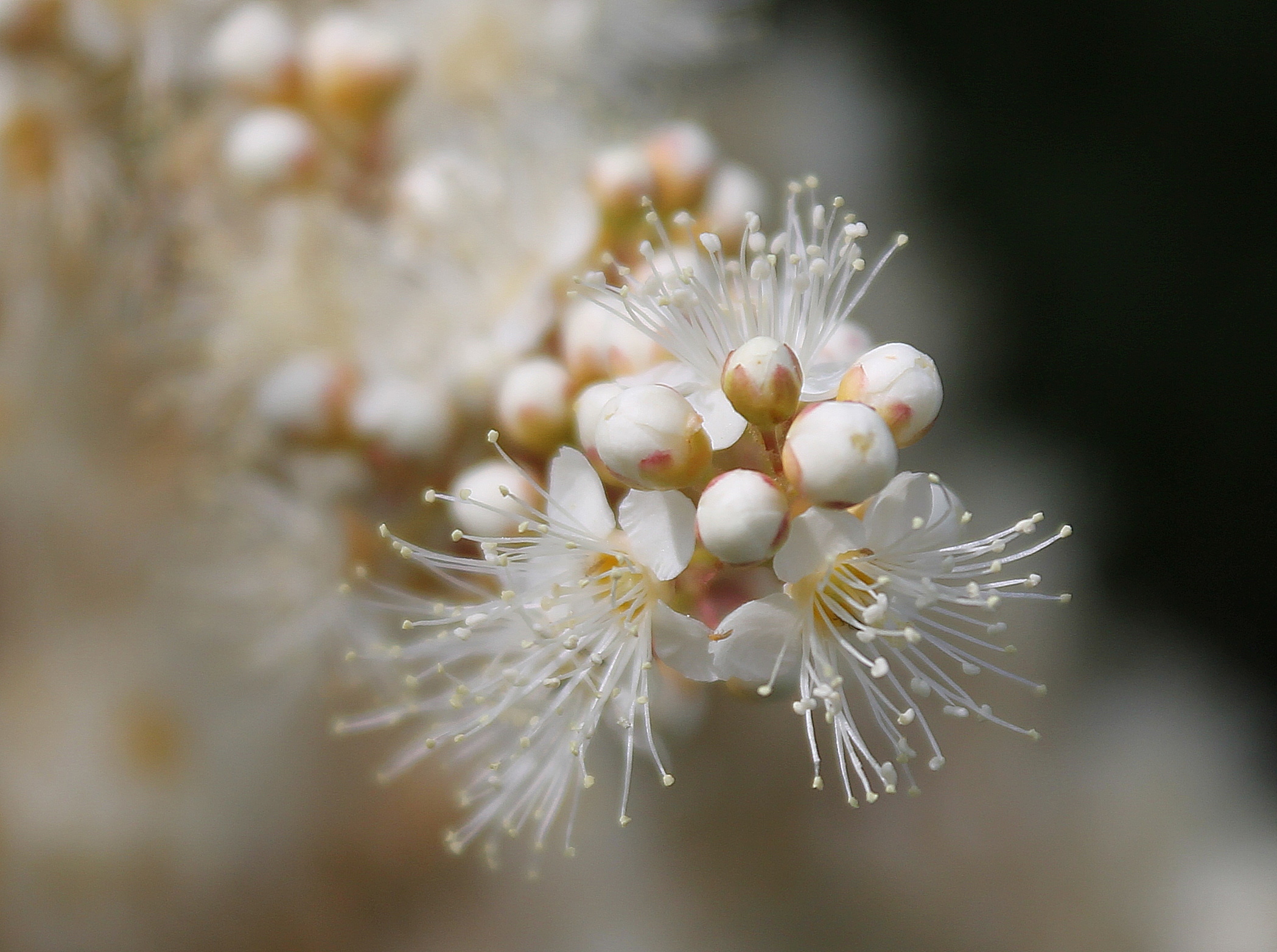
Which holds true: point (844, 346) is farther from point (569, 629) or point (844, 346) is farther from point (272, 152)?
point (272, 152)

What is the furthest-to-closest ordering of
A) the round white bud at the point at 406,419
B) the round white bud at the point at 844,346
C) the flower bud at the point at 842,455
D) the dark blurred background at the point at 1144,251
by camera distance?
the dark blurred background at the point at 1144,251 < the round white bud at the point at 406,419 < the round white bud at the point at 844,346 < the flower bud at the point at 842,455

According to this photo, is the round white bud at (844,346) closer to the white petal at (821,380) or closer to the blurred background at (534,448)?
the white petal at (821,380)

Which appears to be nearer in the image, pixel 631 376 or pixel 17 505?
pixel 631 376

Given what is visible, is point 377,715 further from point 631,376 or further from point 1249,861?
point 1249,861

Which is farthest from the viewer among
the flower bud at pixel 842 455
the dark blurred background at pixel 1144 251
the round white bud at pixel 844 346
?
the dark blurred background at pixel 1144 251

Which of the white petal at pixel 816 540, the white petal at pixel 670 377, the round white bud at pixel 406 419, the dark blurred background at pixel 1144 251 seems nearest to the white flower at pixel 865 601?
the white petal at pixel 816 540

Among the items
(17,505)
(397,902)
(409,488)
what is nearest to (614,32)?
(409,488)
